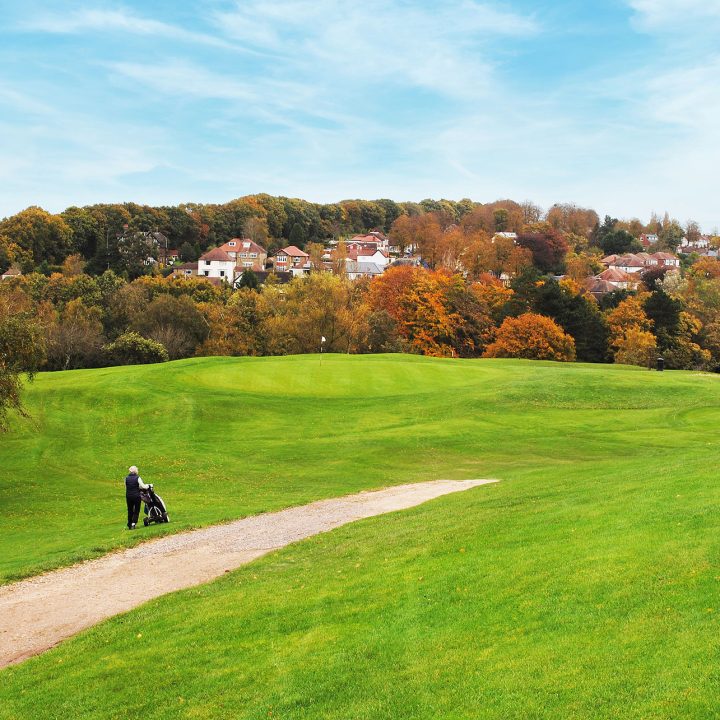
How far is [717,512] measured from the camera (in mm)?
15461

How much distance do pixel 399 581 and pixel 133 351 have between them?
6085cm

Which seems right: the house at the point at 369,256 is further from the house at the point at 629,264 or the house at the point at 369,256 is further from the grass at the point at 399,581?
the grass at the point at 399,581

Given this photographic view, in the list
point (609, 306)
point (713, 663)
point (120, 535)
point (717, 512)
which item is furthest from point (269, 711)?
point (609, 306)

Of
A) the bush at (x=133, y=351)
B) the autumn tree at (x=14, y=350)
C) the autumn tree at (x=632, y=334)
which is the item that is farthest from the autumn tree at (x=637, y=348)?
the autumn tree at (x=14, y=350)

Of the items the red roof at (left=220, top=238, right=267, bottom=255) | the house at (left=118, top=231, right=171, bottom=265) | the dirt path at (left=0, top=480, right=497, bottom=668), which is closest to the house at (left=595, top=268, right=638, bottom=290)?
the red roof at (left=220, top=238, right=267, bottom=255)

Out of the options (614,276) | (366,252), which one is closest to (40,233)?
(366,252)

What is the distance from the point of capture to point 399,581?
577 inches

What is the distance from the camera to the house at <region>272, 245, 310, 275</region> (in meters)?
176

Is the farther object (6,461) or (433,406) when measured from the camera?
(433,406)

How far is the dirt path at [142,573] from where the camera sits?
15133mm

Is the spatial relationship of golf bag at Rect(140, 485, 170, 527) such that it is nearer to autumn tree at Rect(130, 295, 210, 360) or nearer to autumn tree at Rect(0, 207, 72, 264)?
autumn tree at Rect(130, 295, 210, 360)

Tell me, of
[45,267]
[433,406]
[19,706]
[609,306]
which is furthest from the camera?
[45,267]

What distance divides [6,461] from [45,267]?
113548mm

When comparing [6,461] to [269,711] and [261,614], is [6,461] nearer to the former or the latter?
[261,614]
